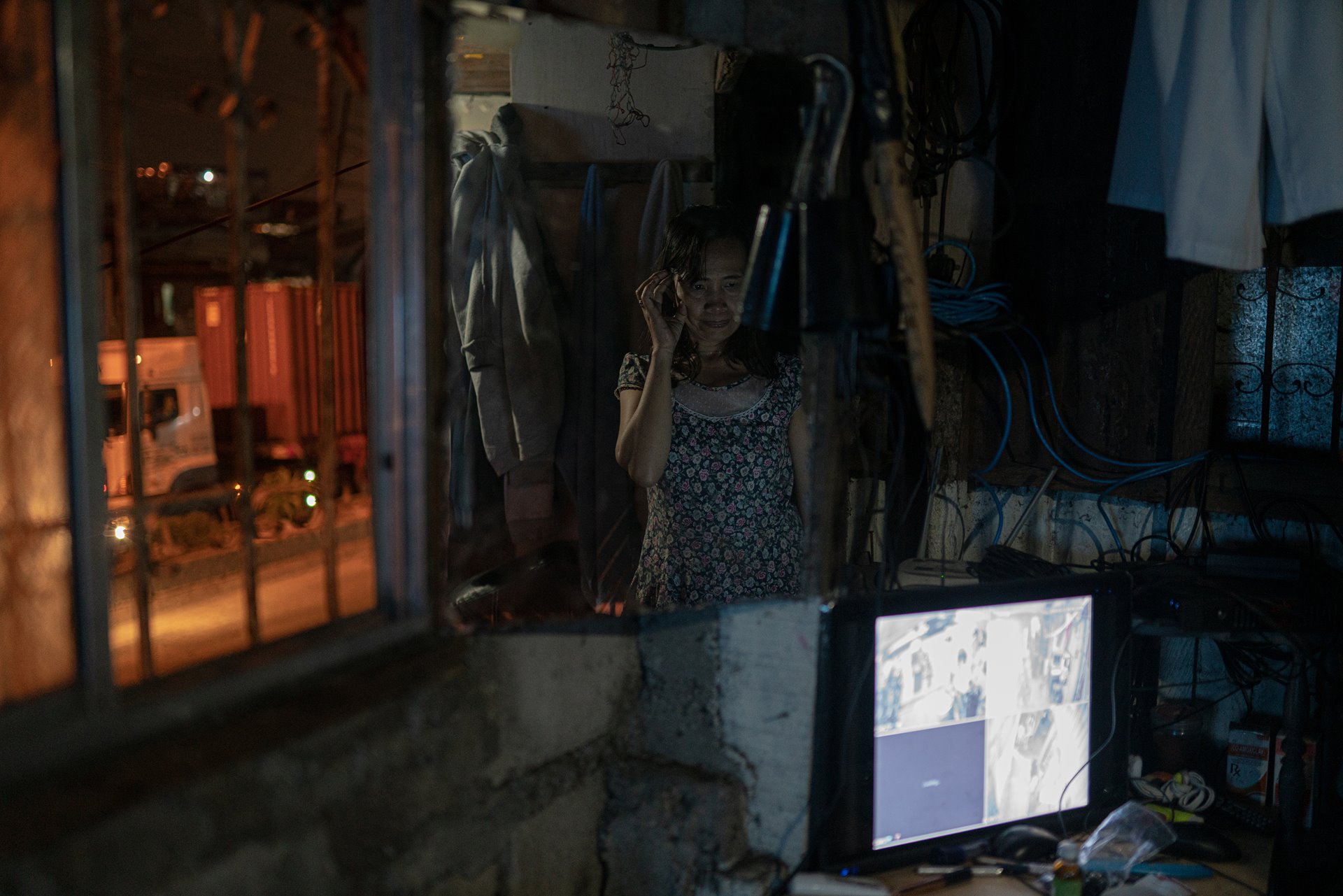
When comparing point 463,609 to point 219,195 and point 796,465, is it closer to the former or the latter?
point 796,465

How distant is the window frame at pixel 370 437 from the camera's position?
101 centimetres

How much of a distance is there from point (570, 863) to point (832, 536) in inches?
27.0

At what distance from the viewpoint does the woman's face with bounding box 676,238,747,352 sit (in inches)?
95.4

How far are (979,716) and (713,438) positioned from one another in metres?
0.90

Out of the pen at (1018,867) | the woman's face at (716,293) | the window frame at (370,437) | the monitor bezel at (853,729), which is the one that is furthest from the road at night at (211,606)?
the pen at (1018,867)

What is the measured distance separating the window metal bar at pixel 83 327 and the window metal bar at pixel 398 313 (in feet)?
1.19

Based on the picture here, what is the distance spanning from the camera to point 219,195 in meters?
4.67

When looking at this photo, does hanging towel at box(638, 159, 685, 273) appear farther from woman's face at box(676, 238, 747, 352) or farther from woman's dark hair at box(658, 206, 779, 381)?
woman's face at box(676, 238, 747, 352)

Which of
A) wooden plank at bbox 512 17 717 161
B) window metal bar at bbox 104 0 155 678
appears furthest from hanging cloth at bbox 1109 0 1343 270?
window metal bar at bbox 104 0 155 678

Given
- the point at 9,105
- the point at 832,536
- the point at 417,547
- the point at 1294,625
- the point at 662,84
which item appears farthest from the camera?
the point at 662,84

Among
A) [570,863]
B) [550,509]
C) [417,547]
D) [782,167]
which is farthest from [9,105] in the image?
[550,509]

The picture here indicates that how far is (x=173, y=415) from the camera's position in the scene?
3.58m

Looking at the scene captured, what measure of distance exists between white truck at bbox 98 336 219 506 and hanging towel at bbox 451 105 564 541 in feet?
4.02

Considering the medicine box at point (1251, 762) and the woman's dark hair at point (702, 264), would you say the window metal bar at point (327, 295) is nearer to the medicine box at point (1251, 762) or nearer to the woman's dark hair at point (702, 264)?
the woman's dark hair at point (702, 264)
